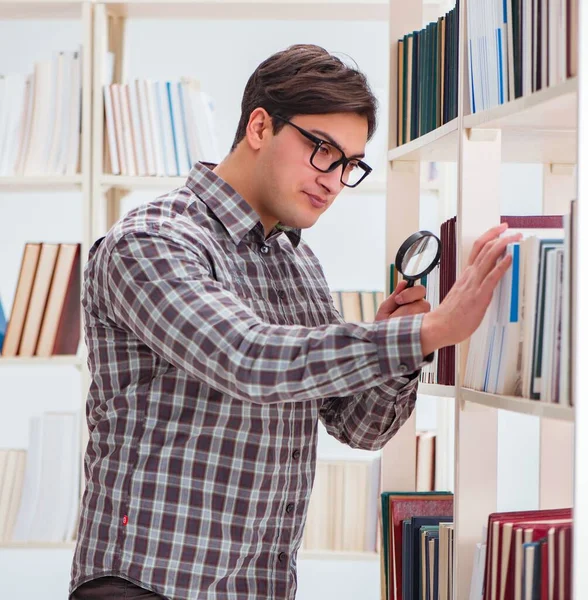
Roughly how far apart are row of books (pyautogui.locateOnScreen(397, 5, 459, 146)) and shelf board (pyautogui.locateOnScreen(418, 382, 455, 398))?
0.45 metres

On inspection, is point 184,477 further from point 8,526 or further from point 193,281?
point 8,526

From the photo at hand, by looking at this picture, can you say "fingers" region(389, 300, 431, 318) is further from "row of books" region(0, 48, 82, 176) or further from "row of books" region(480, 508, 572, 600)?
"row of books" region(0, 48, 82, 176)

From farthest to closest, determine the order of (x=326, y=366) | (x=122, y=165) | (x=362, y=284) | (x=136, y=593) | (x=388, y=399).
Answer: (x=362, y=284)
(x=122, y=165)
(x=388, y=399)
(x=136, y=593)
(x=326, y=366)

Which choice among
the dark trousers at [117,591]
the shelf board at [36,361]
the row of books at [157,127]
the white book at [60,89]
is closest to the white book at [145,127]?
the row of books at [157,127]

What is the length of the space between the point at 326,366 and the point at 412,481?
0.81 m

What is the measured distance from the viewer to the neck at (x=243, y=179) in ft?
4.81

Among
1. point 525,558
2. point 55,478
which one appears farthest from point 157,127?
point 525,558

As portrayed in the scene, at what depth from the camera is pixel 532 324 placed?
3.71 ft

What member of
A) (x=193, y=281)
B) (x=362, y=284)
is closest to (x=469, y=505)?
(x=193, y=281)

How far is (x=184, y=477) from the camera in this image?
1.31 meters

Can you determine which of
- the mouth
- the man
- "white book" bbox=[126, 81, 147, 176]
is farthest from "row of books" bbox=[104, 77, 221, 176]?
the mouth

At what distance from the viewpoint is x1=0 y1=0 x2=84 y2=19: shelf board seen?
8.50 feet

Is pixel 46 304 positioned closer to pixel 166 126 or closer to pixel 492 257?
pixel 166 126

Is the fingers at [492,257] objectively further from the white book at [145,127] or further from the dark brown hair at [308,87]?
the white book at [145,127]
